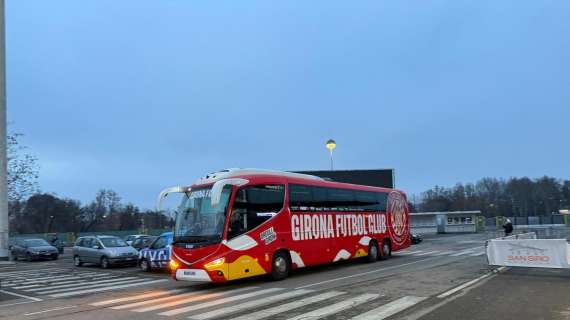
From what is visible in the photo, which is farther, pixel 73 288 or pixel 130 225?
pixel 130 225

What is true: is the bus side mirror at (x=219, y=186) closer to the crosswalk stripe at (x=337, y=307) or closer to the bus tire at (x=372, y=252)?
the crosswalk stripe at (x=337, y=307)

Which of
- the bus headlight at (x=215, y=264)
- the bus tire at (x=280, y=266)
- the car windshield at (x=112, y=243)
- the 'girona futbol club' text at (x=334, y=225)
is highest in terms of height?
the 'girona futbol club' text at (x=334, y=225)

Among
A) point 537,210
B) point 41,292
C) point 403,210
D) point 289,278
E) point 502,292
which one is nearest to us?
point 502,292

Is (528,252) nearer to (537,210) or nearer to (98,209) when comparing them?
(98,209)

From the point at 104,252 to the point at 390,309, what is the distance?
58.5 feet

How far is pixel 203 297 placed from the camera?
12.6 metres

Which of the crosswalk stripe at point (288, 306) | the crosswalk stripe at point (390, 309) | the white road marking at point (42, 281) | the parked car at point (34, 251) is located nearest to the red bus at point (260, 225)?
the crosswalk stripe at point (288, 306)

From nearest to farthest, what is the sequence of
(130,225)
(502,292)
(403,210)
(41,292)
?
(502,292)
(41,292)
(403,210)
(130,225)

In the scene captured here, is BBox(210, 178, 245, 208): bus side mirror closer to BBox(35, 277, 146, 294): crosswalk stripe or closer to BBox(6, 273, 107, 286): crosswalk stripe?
BBox(35, 277, 146, 294): crosswalk stripe

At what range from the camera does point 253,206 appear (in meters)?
15.3

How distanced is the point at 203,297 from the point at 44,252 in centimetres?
2537

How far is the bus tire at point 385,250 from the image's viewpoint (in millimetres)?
23078

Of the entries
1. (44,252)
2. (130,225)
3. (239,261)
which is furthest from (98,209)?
(239,261)

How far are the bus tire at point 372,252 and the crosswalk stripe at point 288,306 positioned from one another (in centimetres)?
1001
